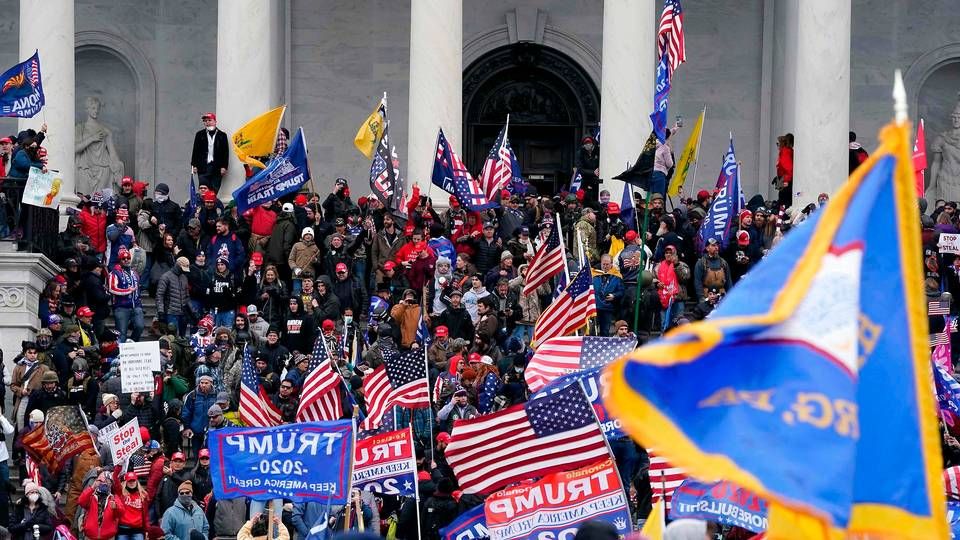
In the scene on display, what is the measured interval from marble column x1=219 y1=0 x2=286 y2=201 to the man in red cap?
0.43 m

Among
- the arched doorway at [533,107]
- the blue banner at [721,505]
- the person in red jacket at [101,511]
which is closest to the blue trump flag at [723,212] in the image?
the person in red jacket at [101,511]

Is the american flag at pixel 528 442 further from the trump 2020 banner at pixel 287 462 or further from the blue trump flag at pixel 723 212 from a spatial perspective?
the blue trump flag at pixel 723 212

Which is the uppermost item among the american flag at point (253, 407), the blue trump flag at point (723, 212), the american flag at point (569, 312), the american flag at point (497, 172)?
the american flag at point (497, 172)

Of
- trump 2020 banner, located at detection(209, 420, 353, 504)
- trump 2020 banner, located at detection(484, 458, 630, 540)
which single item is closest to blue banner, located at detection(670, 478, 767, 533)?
trump 2020 banner, located at detection(484, 458, 630, 540)

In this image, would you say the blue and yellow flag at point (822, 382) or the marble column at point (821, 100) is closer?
the blue and yellow flag at point (822, 382)

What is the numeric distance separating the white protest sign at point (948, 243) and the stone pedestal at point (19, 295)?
12.8m

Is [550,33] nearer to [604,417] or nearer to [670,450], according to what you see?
[604,417]

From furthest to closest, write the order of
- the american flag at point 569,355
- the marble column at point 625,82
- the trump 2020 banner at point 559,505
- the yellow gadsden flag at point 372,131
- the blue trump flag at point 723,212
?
1. the marble column at point 625,82
2. the yellow gadsden flag at point 372,131
3. the blue trump flag at point 723,212
4. the american flag at point 569,355
5. the trump 2020 banner at point 559,505

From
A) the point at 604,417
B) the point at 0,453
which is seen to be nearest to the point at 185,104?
the point at 0,453

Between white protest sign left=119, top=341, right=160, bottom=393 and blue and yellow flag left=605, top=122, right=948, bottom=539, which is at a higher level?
blue and yellow flag left=605, top=122, right=948, bottom=539

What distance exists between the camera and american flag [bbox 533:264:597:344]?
26141 mm

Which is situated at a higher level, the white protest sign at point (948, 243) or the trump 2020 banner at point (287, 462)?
the white protest sign at point (948, 243)

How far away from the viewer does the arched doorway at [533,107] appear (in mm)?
49750

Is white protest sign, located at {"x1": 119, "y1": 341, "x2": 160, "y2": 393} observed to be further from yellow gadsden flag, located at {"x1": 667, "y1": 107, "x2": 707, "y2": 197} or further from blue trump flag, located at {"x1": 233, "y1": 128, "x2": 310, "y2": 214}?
yellow gadsden flag, located at {"x1": 667, "y1": 107, "x2": 707, "y2": 197}
